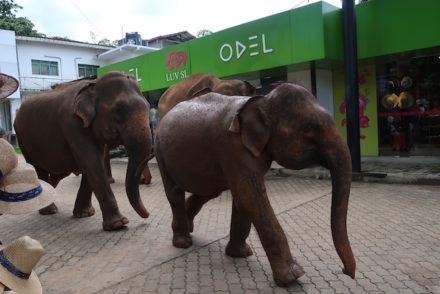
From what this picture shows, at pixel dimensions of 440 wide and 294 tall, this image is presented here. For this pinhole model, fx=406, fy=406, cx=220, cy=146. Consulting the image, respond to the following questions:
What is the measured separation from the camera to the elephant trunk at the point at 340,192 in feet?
8.82

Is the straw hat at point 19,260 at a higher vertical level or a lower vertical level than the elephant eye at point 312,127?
lower

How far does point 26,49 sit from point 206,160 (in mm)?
24621

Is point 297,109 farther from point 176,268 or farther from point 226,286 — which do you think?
point 176,268

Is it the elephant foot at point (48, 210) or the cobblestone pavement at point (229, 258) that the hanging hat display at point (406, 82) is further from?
the elephant foot at point (48, 210)

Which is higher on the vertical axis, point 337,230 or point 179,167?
point 179,167

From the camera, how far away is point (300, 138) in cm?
281

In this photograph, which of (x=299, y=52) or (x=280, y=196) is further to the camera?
A: (x=299, y=52)

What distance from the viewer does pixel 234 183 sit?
9.89 ft

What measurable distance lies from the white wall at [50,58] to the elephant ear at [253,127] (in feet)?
79.0

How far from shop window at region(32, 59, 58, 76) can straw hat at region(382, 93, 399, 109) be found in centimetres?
2145

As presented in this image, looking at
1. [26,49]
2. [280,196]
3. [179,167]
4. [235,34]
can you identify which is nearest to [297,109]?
[179,167]

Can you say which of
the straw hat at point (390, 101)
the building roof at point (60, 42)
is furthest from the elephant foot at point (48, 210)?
the building roof at point (60, 42)

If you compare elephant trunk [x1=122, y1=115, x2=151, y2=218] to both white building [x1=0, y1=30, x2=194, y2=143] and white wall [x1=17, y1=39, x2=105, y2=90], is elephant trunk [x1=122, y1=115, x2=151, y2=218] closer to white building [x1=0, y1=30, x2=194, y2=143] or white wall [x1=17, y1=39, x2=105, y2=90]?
white building [x1=0, y1=30, x2=194, y2=143]

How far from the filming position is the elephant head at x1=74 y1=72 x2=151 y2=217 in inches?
177
